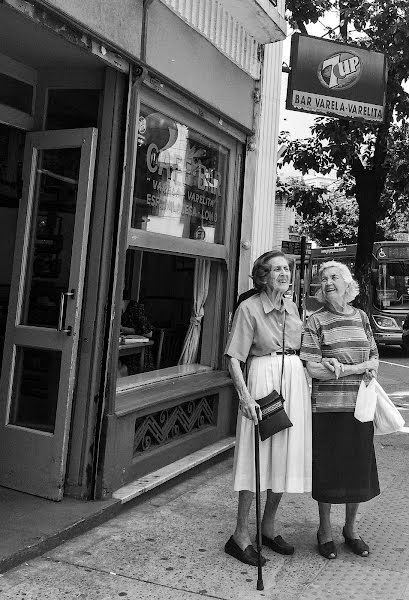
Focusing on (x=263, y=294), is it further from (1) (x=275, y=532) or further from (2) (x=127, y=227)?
(1) (x=275, y=532)

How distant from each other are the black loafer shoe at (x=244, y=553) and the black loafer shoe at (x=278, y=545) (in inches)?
7.5

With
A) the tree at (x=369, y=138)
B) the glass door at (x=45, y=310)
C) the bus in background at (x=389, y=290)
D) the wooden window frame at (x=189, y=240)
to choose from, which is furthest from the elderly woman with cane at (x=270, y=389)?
the bus in background at (x=389, y=290)

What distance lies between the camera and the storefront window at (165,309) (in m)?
6.06

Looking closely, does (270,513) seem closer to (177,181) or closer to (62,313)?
(62,313)

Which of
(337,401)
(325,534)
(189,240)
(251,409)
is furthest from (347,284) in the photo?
(189,240)

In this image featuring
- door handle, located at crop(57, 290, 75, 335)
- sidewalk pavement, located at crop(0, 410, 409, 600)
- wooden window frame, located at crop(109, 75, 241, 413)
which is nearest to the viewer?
sidewalk pavement, located at crop(0, 410, 409, 600)

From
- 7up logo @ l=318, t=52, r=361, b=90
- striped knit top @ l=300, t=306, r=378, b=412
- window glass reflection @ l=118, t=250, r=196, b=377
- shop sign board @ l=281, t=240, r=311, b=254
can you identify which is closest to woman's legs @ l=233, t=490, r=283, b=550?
striped knit top @ l=300, t=306, r=378, b=412

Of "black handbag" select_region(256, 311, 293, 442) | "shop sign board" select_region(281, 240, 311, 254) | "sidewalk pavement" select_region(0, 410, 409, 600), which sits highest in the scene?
"shop sign board" select_region(281, 240, 311, 254)

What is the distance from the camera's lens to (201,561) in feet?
12.6

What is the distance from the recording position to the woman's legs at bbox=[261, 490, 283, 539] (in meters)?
4.09

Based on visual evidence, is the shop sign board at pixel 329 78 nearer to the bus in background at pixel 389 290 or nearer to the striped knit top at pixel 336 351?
the striped knit top at pixel 336 351

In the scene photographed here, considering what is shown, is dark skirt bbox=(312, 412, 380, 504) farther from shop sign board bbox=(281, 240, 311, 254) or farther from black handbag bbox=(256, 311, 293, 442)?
Result: shop sign board bbox=(281, 240, 311, 254)

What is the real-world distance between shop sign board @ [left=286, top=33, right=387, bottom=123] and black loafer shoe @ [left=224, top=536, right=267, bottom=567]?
4.32 metres

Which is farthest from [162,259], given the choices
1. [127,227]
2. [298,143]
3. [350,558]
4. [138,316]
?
[298,143]
